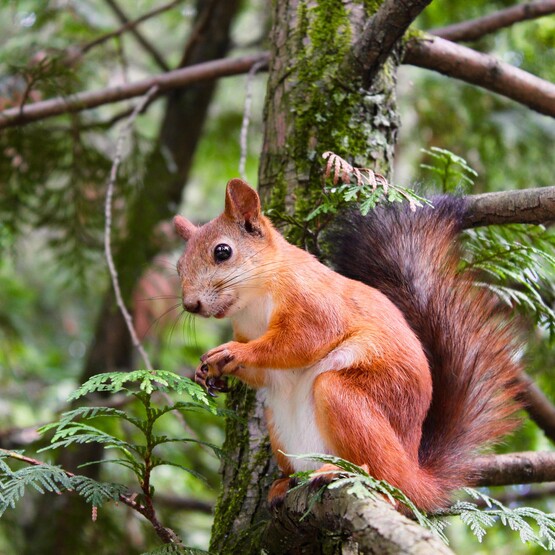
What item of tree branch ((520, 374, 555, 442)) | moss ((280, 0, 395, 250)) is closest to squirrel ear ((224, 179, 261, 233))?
moss ((280, 0, 395, 250))

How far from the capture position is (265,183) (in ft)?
7.52

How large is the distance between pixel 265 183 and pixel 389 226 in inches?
17.6

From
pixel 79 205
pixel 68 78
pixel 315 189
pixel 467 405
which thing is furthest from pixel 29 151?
pixel 467 405

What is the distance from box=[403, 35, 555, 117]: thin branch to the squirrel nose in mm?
1143

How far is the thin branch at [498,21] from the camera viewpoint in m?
2.88

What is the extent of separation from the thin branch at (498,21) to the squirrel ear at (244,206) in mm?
1405

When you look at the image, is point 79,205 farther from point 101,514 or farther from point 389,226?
point 389,226

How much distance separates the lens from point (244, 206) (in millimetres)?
1948

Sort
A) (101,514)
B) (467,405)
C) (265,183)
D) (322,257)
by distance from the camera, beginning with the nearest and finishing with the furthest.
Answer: (467,405)
(322,257)
(265,183)
(101,514)

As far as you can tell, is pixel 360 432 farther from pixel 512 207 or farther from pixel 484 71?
pixel 484 71

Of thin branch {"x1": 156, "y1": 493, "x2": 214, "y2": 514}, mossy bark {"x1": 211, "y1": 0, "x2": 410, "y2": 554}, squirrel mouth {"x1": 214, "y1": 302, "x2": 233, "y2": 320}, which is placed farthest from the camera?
thin branch {"x1": 156, "y1": 493, "x2": 214, "y2": 514}

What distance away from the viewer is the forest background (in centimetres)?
327

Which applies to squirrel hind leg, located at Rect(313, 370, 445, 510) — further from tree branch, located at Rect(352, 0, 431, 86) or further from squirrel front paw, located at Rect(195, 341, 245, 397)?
tree branch, located at Rect(352, 0, 431, 86)

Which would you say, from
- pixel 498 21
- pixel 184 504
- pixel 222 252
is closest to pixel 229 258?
pixel 222 252
